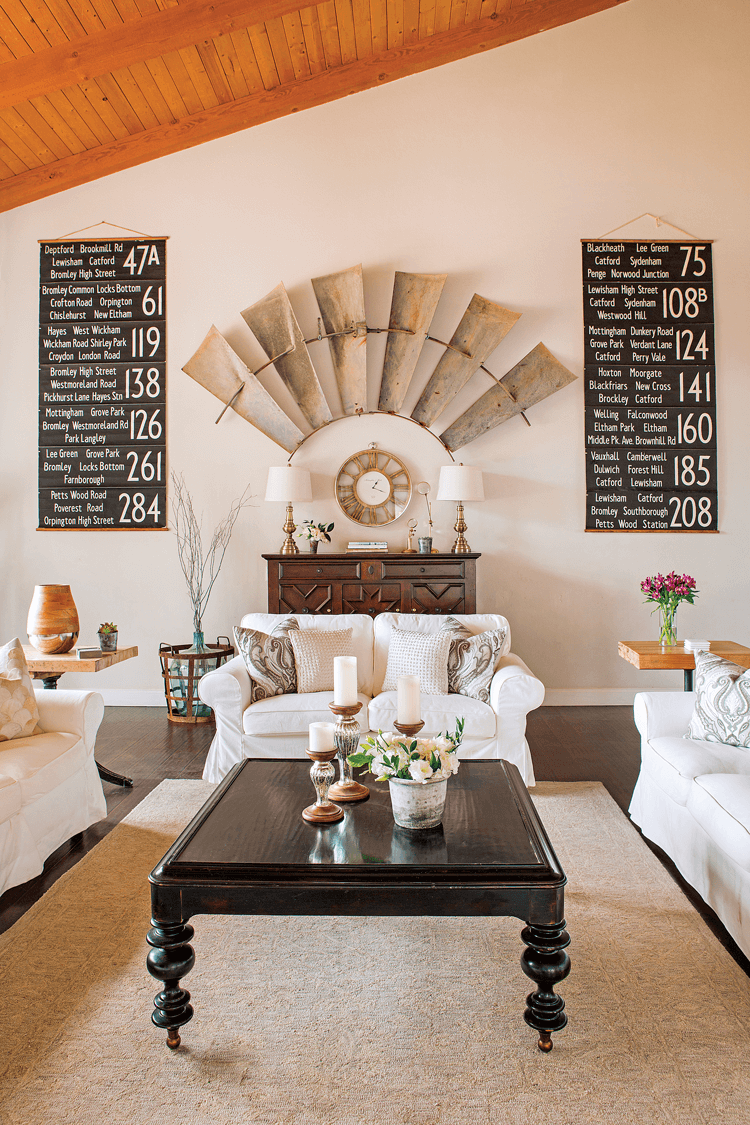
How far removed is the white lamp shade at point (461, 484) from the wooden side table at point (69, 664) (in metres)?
2.23

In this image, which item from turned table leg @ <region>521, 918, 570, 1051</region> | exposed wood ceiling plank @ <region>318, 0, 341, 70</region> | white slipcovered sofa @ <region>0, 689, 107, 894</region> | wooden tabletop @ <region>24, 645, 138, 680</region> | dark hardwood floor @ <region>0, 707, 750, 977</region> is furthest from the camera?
exposed wood ceiling plank @ <region>318, 0, 341, 70</region>

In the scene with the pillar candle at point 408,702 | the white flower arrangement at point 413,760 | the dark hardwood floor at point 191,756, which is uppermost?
the pillar candle at point 408,702

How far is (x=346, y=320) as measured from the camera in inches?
Answer: 196

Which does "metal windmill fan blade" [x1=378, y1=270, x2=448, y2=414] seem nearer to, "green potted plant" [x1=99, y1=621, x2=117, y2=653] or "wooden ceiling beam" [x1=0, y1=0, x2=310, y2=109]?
"wooden ceiling beam" [x1=0, y1=0, x2=310, y2=109]

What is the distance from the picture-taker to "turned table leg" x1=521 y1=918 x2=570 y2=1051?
1.64 meters

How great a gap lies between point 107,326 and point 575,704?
14.1ft

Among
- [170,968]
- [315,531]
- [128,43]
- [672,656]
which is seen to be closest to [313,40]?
[128,43]

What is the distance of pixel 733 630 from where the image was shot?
5.10 meters

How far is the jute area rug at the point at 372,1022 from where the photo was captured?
149cm

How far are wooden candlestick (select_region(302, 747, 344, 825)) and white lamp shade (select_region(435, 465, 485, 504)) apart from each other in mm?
2941

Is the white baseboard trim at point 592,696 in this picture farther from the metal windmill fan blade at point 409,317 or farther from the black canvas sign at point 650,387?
the metal windmill fan blade at point 409,317

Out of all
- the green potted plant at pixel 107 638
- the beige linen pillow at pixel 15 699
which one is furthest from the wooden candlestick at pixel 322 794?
the green potted plant at pixel 107 638

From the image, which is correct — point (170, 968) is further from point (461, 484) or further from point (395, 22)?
point (395, 22)

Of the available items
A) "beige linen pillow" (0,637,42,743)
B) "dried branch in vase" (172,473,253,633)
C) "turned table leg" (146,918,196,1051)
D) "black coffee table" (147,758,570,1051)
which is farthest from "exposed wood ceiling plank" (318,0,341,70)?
"turned table leg" (146,918,196,1051)
